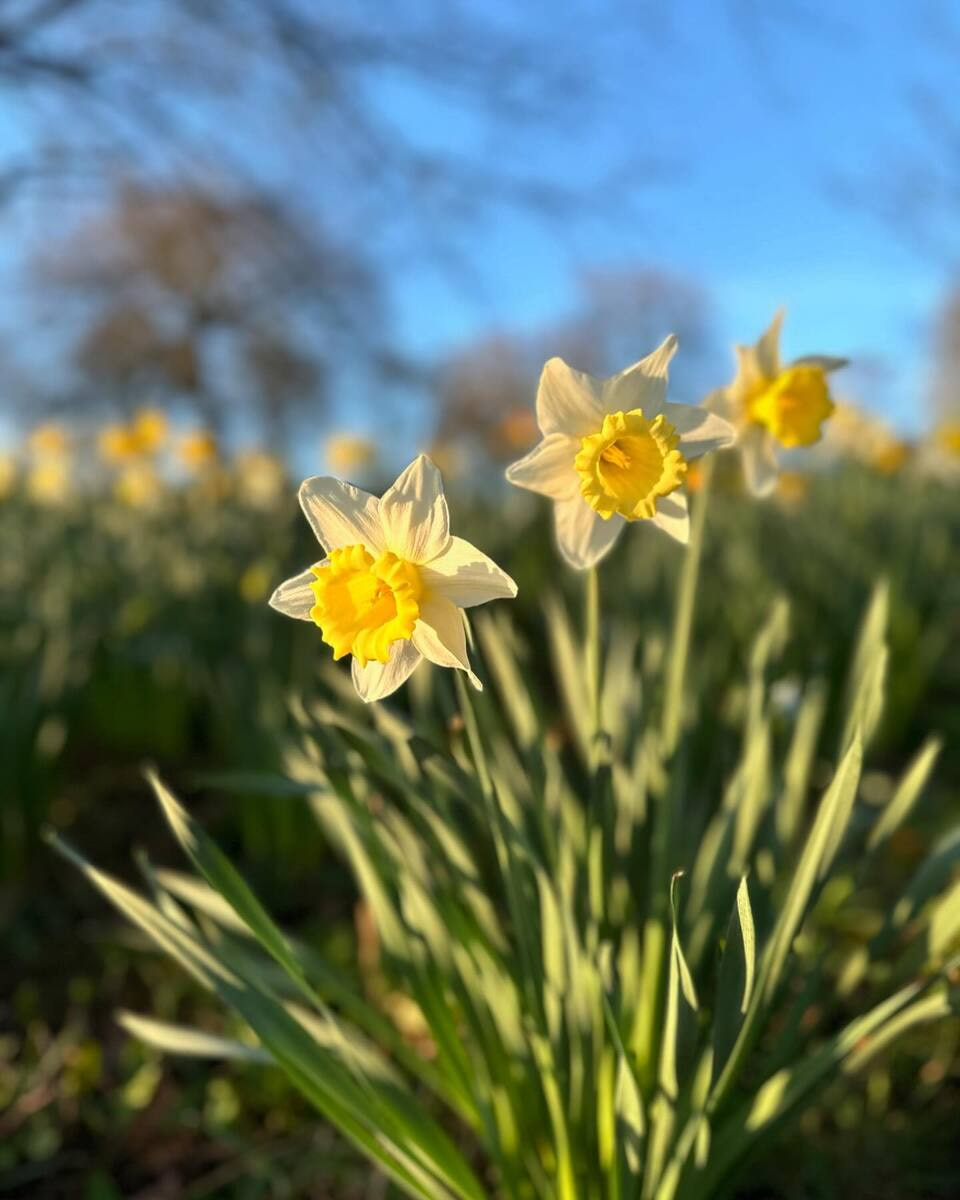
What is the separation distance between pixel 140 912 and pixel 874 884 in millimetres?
1697

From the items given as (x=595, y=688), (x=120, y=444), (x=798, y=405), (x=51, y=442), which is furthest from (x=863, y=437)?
(x=595, y=688)

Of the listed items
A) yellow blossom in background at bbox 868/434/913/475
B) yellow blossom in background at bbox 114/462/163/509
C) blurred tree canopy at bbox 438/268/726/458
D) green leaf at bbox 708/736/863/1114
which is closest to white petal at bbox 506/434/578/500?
green leaf at bbox 708/736/863/1114

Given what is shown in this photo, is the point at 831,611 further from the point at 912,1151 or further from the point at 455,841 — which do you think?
the point at 455,841

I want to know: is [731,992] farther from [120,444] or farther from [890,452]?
[890,452]

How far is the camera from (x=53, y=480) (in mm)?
5262

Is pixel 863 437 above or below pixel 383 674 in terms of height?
below

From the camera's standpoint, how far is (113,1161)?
4.96 feet

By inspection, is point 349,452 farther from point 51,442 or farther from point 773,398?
point 773,398

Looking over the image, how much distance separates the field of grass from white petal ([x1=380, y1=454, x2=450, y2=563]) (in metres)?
0.20

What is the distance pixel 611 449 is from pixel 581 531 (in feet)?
0.32

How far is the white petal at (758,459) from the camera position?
3.64ft

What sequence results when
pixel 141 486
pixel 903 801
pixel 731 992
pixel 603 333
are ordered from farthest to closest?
pixel 603 333, pixel 141 486, pixel 903 801, pixel 731 992

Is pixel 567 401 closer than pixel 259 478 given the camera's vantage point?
Yes

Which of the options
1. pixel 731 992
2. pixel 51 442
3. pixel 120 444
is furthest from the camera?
pixel 51 442
